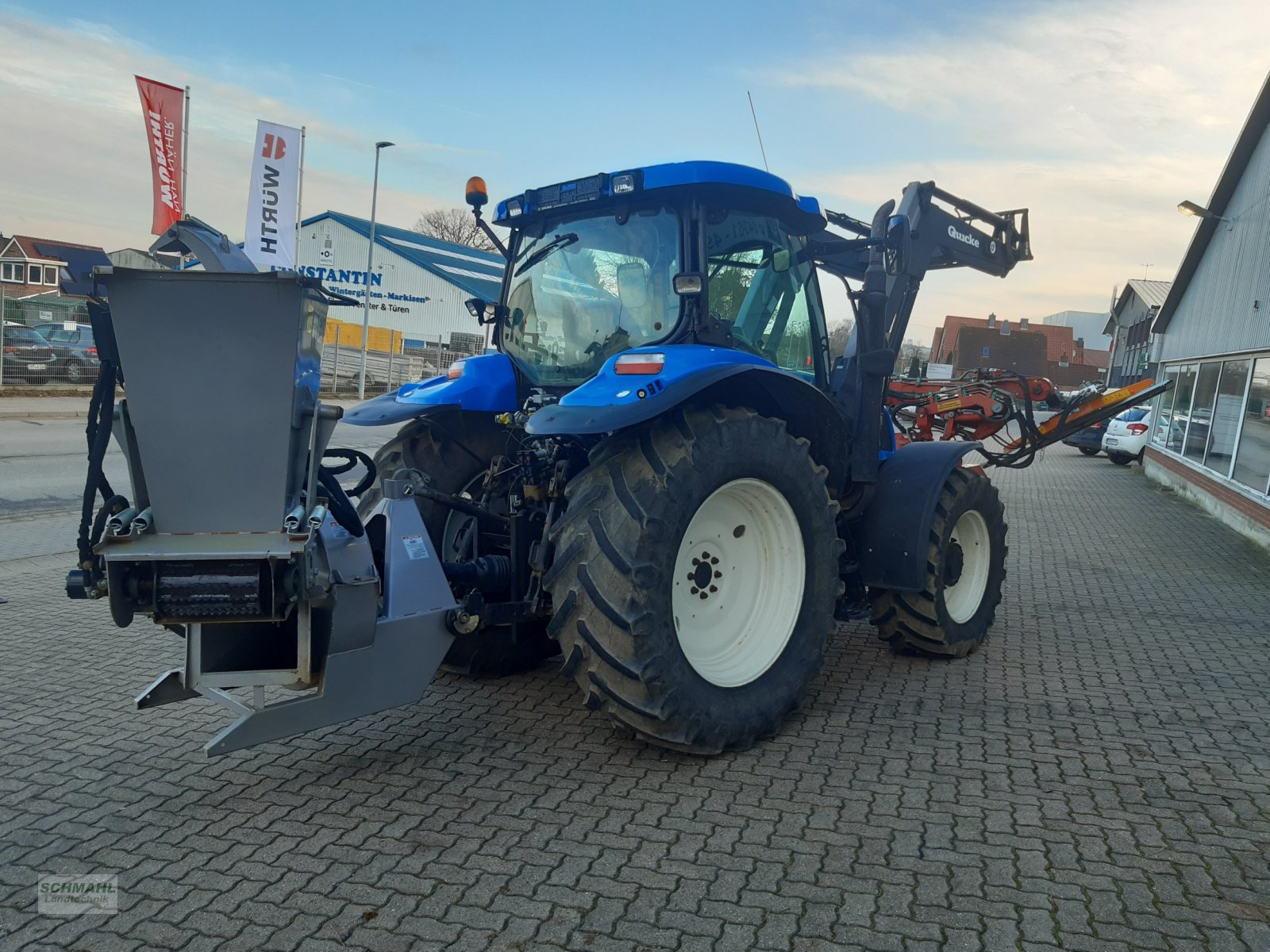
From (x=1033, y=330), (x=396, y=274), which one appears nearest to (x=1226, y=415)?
(x=396, y=274)

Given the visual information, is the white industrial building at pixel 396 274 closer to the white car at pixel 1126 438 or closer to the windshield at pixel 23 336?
the windshield at pixel 23 336

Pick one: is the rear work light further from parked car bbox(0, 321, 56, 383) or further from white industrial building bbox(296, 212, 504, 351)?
white industrial building bbox(296, 212, 504, 351)

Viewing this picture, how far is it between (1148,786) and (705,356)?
8.11ft

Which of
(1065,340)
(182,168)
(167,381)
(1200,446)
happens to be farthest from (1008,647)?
(1065,340)

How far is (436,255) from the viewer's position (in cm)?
4878

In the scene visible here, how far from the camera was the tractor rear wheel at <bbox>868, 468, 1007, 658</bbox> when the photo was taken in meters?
5.29

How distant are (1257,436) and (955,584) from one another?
9424mm

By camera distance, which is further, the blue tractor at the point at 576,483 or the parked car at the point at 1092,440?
the parked car at the point at 1092,440

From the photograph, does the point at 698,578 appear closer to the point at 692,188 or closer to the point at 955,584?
the point at 692,188

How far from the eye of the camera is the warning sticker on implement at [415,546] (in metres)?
3.73

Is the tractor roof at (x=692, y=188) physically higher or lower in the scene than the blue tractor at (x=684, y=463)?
higher

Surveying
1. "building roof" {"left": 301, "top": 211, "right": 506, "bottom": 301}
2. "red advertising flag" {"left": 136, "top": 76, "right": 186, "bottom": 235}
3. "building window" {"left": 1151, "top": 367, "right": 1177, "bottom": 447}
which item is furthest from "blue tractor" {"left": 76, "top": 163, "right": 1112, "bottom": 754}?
"building roof" {"left": 301, "top": 211, "right": 506, "bottom": 301}

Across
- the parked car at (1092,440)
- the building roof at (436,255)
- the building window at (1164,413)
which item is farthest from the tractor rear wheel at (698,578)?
the building roof at (436,255)

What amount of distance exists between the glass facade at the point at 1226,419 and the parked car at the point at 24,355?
22.6 meters
